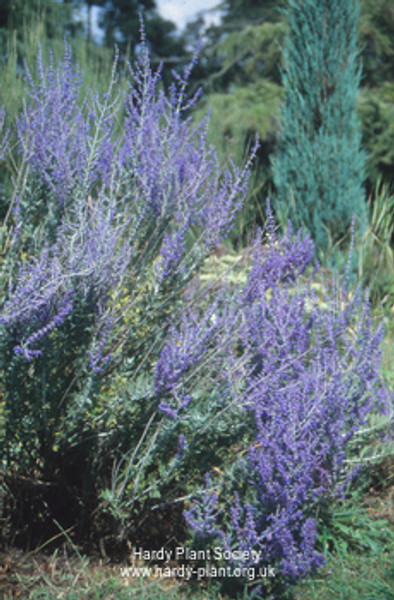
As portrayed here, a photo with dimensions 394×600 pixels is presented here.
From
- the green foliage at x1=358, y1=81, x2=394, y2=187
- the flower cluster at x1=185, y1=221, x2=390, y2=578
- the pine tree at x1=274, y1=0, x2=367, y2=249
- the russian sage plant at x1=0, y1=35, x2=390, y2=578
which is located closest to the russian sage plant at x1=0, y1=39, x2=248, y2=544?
the russian sage plant at x1=0, y1=35, x2=390, y2=578

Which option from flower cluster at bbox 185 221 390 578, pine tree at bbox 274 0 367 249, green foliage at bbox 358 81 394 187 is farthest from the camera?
green foliage at bbox 358 81 394 187

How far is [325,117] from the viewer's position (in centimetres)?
693

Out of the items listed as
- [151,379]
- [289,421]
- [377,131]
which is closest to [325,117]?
[377,131]

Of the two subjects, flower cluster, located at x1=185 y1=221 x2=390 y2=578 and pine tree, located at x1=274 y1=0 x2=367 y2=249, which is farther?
pine tree, located at x1=274 y1=0 x2=367 y2=249

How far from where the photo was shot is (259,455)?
2148 millimetres

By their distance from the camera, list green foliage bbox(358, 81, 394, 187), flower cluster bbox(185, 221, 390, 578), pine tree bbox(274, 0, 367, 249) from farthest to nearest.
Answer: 1. green foliage bbox(358, 81, 394, 187)
2. pine tree bbox(274, 0, 367, 249)
3. flower cluster bbox(185, 221, 390, 578)

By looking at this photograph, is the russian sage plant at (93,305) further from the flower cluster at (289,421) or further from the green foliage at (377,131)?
the green foliage at (377,131)

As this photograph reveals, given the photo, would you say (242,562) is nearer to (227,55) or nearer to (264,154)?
(264,154)

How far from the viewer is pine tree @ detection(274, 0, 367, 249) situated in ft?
22.6

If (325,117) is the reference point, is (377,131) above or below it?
below

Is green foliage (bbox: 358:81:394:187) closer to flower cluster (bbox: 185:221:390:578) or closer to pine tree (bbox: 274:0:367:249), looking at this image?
pine tree (bbox: 274:0:367:249)

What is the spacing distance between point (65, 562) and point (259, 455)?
848mm

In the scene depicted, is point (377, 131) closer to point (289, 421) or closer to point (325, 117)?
point (325, 117)

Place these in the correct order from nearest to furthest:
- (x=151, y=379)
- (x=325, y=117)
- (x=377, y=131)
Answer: (x=151, y=379) < (x=325, y=117) < (x=377, y=131)
